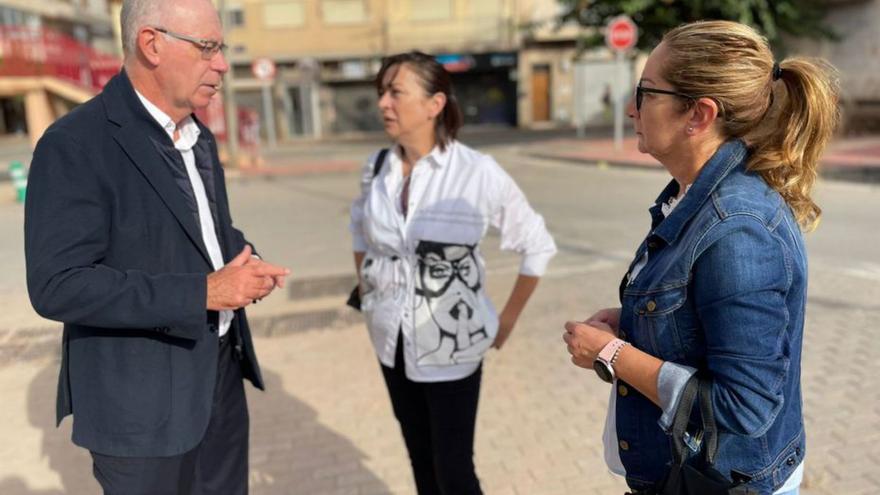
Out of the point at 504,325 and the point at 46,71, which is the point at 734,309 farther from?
the point at 46,71

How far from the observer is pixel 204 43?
6.14ft

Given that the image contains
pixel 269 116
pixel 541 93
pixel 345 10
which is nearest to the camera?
pixel 269 116

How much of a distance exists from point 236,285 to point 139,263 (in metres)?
0.27

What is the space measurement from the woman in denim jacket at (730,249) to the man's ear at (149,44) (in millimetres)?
1281

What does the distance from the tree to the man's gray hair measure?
1724 centimetres

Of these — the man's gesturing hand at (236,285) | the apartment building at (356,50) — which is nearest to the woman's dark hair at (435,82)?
the man's gesturing hand at (236,285)

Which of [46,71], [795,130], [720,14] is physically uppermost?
[720,14]

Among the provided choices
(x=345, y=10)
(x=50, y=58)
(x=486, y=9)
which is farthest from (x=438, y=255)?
(x=345, y=10)

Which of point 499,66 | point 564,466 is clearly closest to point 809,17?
point 499,66

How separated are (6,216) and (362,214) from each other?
36.4 feet

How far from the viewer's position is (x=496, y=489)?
312cm

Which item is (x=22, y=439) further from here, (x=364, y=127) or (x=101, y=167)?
(x=364, y=127)

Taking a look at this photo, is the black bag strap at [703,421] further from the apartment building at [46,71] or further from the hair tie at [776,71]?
the apartment building at [46,71]

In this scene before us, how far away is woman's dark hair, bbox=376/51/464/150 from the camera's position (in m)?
2.50
